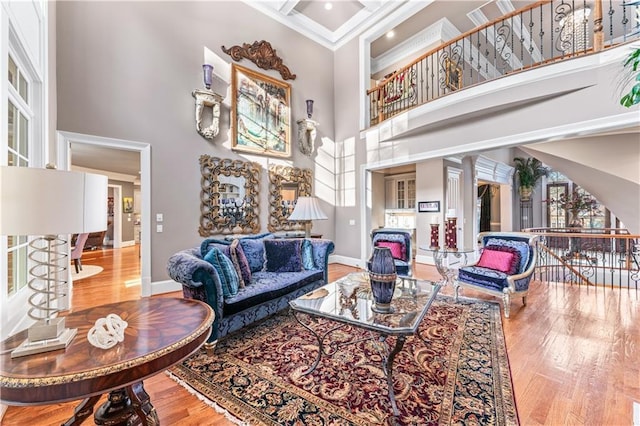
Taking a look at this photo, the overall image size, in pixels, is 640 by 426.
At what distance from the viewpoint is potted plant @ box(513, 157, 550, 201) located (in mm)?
9008

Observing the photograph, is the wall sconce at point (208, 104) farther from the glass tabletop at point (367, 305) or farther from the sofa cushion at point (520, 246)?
the sofa cushion at point (520, 246)

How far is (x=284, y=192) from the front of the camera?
556 cm

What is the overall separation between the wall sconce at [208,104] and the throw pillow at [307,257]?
8.35 feet

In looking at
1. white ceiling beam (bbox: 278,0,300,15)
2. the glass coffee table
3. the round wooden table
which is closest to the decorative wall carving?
white ceiling beam (bbox: 278,0,300,15)

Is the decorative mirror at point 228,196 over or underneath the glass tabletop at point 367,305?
over

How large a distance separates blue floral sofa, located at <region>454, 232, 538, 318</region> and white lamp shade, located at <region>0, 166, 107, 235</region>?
3791mm

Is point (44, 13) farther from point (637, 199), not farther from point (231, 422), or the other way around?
point (637, 199)

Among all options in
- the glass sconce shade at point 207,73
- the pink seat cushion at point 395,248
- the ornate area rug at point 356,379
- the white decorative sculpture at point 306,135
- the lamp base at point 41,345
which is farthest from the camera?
the white decorative sculpture at point 306,135

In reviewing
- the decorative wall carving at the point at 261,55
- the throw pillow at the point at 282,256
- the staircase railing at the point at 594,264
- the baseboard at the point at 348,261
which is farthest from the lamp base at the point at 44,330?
the staircase railing at the point at 594,264

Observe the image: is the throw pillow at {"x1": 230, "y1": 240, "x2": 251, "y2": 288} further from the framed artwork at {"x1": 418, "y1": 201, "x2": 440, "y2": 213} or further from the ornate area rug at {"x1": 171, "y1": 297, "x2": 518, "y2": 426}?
the framed artwork at {"x1": 418, "y1": 201, "x2": 440, "y2": 213}

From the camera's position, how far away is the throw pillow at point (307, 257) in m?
3.54

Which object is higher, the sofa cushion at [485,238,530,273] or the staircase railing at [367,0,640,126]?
the staircase railing at [367,0,640,126]

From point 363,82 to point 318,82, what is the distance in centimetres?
108

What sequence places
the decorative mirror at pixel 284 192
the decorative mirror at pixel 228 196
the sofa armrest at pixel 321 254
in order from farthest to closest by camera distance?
the decorative mirror at pixel 284 192 < the decorative mirror at pixel 228 196 < the sofa armrest at pixel 321 254
